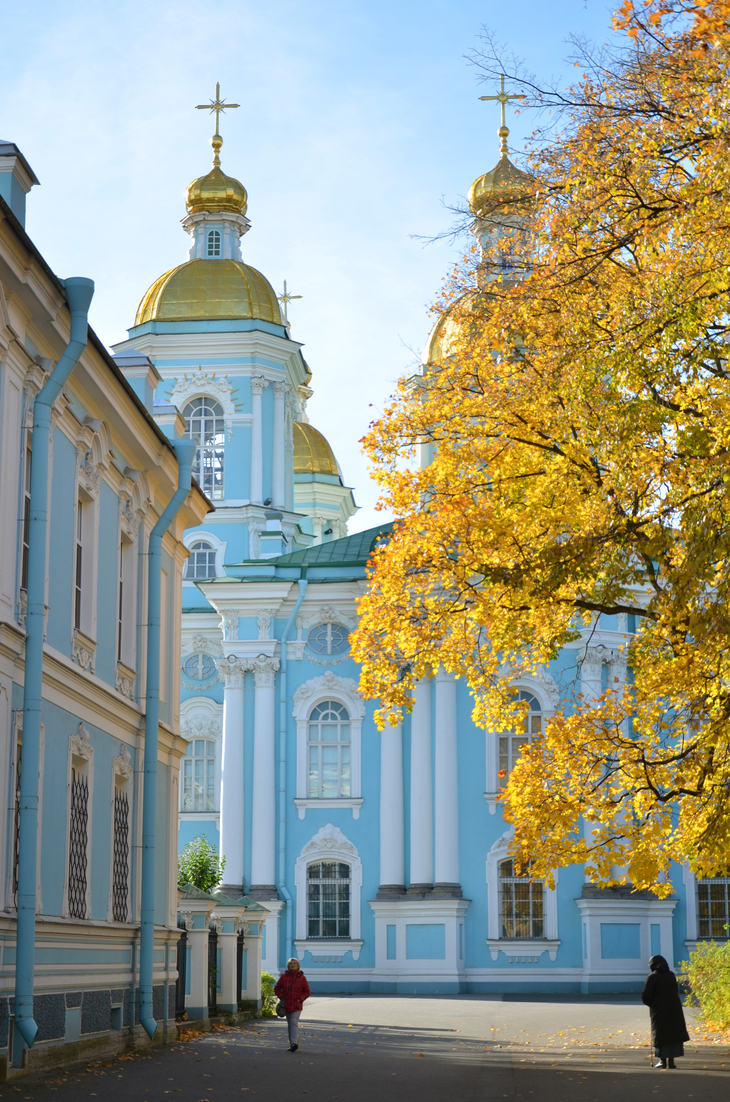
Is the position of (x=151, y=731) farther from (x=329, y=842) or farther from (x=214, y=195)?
(x=214, y=195)

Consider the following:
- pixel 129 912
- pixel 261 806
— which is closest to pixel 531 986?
pixel 261 806

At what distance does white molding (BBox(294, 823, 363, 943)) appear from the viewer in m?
30.9

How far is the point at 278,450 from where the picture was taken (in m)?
36.0

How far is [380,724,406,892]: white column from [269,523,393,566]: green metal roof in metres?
4.19

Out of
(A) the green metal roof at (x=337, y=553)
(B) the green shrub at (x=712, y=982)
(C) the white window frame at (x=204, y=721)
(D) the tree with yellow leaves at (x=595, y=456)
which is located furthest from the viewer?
(C) the white window frame at (x=204, y=721)

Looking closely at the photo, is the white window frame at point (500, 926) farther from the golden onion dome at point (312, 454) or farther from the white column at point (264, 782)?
the golden onion dome at point (312, 454)

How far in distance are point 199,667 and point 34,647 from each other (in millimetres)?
22038

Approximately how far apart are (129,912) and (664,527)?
26.2ft

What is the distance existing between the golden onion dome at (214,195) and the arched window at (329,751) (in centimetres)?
1470

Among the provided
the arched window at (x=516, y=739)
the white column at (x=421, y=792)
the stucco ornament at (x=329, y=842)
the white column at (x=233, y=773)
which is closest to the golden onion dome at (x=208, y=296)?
the white column at (x=233, y=773)

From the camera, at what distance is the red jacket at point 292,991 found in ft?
51.8

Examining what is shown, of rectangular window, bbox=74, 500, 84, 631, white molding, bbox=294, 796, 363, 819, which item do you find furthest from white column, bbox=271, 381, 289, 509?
rectangular window, bbox=74, 500, 84, 631

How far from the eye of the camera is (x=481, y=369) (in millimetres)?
14602

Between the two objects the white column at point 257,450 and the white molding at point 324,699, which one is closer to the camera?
the white molding at point 324,699
